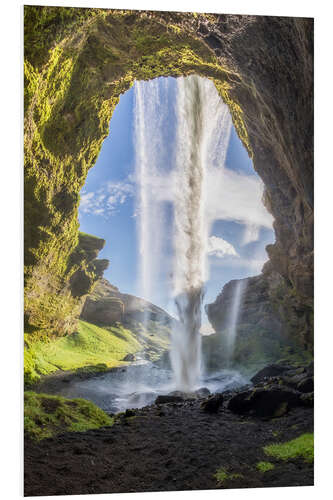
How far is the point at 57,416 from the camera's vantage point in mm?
5059

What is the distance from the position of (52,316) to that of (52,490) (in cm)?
232

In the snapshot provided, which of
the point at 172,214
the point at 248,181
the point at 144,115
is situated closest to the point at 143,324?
the point at 172,214

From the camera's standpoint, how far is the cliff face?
546cm

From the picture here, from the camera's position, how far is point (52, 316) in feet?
18.6

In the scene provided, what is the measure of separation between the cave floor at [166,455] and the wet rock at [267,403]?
0.44 feet

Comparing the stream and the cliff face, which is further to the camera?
the stream

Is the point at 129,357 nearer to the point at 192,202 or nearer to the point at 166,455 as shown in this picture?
the point at 166,455

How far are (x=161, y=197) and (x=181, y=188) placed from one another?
0.79m

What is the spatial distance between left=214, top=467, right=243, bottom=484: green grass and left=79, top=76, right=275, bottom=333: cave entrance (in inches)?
98.5

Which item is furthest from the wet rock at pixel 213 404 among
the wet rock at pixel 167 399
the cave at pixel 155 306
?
Result: the wet rock at pixel 167 399

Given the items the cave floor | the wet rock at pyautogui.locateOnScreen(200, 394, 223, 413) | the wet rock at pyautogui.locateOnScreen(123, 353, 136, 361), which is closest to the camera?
the cave floor

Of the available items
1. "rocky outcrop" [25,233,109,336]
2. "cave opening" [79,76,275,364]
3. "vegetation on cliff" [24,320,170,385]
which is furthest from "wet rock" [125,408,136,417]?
"cave opening" [79,76,275,364]

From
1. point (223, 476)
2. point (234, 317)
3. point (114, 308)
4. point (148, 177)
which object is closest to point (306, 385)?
point (234, 317)

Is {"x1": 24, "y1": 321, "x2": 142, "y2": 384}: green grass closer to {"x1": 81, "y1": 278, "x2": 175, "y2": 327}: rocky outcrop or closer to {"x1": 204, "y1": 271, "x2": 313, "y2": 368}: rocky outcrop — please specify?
{"x1": 81, "y1": 278, "x2": 175, "y2": 327}: rocky outcrop
